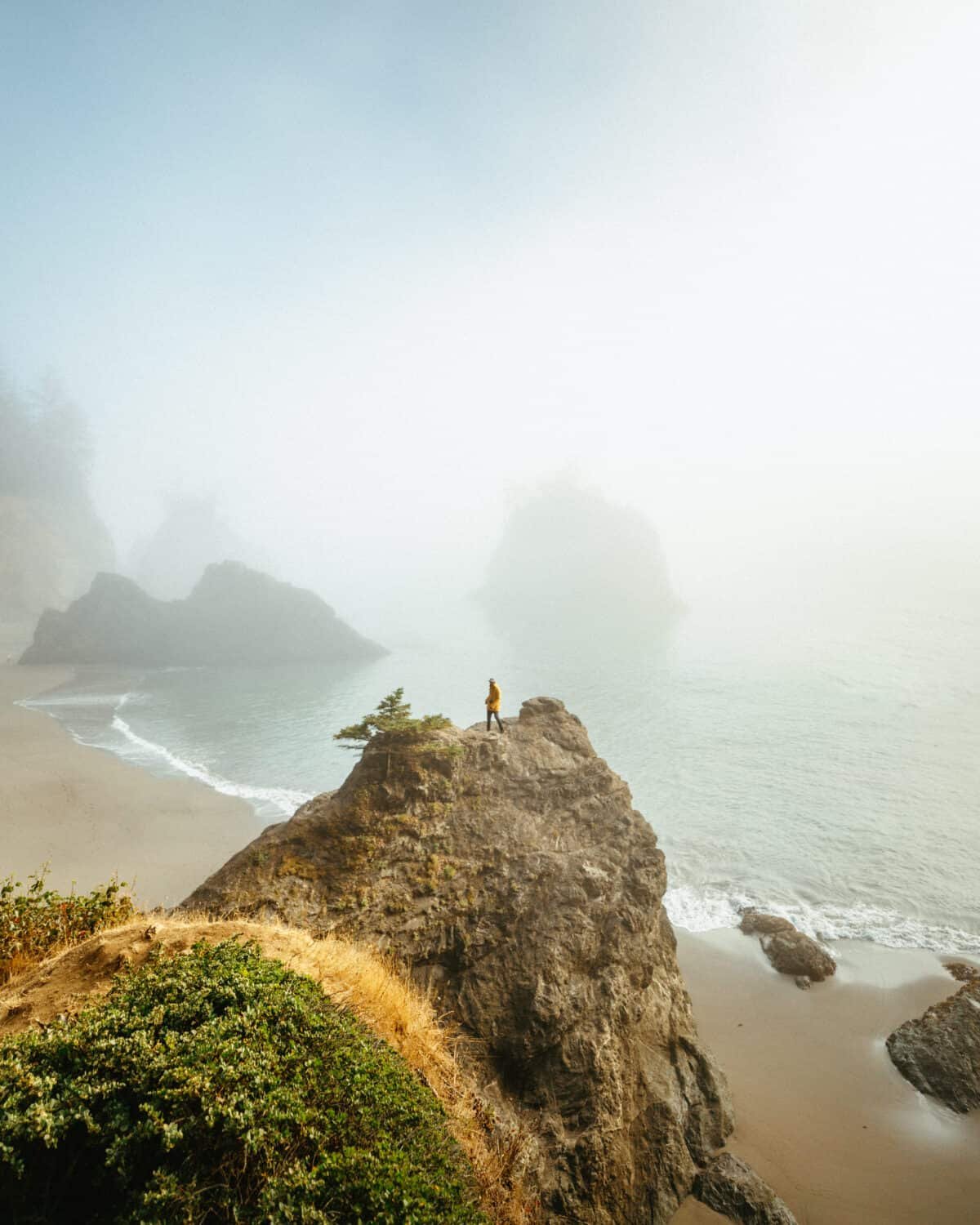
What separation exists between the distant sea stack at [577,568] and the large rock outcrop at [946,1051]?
105 m

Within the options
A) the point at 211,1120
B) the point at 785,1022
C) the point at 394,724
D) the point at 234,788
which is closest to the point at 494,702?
the point at 394,724

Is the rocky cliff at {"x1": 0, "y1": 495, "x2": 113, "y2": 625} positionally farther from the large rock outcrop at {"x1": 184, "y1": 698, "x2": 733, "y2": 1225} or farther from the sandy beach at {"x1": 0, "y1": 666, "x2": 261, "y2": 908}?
the large rock outcrop at {"x1": 184, "y1": 698, "x2": 733, "y2": 1225}

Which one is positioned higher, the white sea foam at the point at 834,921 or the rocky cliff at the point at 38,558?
the rocky cliff at the point at 38,558

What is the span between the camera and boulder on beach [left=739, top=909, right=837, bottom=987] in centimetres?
1819

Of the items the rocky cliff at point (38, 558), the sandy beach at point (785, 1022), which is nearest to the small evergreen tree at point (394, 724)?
the sandy beach at point (785, 1022)

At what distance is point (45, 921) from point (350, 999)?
15.8 feet

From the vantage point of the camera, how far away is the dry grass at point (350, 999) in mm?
6211

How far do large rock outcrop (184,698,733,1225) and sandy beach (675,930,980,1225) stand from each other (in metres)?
1.98

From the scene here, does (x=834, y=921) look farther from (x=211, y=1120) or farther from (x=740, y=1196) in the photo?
Answer: (x=211, y=1120)

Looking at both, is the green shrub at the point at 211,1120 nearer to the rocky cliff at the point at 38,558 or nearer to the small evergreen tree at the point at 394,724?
the small evergreen tree at the point at 394,724

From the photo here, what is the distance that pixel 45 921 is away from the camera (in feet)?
26.0

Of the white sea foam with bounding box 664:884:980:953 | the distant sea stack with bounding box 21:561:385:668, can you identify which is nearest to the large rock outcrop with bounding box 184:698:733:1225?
the white sea foam with bounding box 664:884:980:953

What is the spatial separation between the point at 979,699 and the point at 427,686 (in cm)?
5640

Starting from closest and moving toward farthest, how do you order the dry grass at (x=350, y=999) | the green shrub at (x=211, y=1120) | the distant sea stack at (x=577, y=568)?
the green shrub at (x=211, y=1120)
the dry grass at (x=350, y=999)
the distant sea stack at (x=577, y=568)
